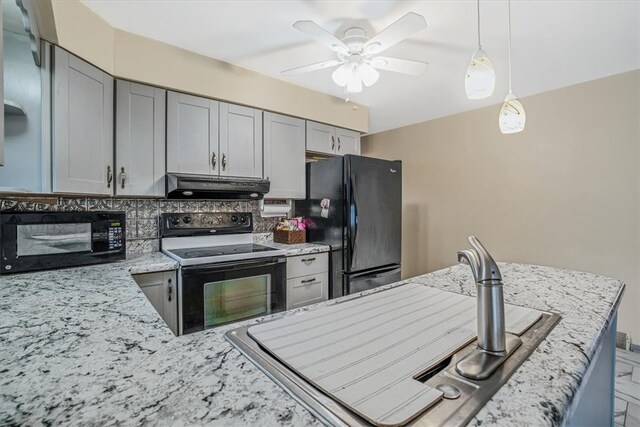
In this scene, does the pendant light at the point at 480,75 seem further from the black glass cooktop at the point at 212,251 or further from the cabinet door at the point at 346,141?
the cabinet door at the point at 346,141

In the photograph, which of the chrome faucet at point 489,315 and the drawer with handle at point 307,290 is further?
the drawer with handle at point 307,290

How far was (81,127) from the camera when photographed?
1730 millimetres

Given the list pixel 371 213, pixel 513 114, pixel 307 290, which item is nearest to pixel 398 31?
pixel 513 114

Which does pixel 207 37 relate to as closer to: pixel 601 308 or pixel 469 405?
pixel 469 405

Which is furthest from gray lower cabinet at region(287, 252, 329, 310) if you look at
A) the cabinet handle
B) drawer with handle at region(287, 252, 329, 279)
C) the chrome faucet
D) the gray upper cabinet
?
the chrome faucet

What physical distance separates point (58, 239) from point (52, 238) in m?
0.03

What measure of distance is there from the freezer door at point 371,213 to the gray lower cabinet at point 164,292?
1.35 meters

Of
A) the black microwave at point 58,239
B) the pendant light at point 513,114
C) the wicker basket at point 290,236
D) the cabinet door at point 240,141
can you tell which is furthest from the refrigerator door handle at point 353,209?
the black microwave at point 58,239

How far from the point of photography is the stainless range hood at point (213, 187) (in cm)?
208

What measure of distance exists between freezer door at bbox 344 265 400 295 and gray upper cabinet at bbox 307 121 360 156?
1.34 meters

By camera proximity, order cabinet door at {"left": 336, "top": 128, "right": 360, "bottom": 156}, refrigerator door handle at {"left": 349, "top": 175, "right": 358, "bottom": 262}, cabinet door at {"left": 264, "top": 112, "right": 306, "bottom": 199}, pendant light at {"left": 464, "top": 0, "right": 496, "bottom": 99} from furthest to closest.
Answer: cabinet door at {"left": 336, "top": 128, "right": 360, "bottom": 156}, cabinet door at {"left": 264, "top": 112, "right": 306, "bottom": 199}, refrigerator door handle at {"left": 349, "top": 175, "right": 358, "bottom": 262}, pendant light at {"left": 464, "top": 0, "right": 496, "bottom": 99}

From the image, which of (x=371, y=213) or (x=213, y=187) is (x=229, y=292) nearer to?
(x=213, y=187)

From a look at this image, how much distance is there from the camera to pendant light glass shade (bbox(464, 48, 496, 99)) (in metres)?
1.24

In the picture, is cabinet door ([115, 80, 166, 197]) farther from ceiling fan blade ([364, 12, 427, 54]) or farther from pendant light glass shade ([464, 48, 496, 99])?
pendant light glass shade ([464, 48, 496, 99])
